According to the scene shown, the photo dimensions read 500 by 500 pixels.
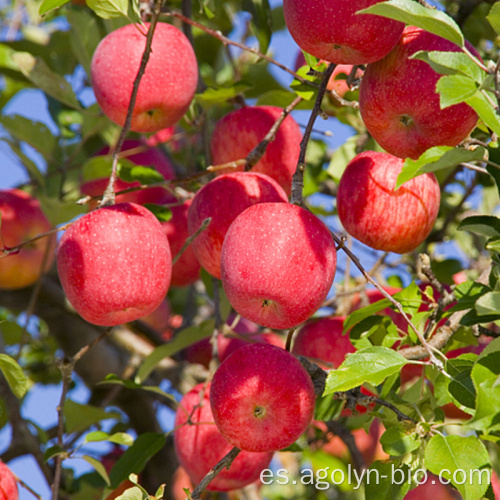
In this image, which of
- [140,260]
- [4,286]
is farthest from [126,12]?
[4,286]

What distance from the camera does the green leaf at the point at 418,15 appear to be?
75cm

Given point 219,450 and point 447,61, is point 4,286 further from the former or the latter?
point 447,61

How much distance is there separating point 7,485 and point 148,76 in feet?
2.66

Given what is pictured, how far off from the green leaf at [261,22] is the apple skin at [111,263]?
0.59 metres

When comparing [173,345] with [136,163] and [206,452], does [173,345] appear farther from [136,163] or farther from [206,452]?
[136,163]

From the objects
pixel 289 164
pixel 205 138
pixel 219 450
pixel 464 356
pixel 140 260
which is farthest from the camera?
pixel 205 138

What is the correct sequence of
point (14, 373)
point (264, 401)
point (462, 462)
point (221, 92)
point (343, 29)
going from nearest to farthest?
point (462, 462)
point (343, 29)
point (264, 401)
point (14, 373)
point (221, 92)

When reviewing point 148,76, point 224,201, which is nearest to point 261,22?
point 148,76

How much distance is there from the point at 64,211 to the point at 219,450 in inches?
25.4

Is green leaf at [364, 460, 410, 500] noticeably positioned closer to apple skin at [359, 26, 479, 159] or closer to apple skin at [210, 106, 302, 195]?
apple skin at [359, 26, 479, 159]

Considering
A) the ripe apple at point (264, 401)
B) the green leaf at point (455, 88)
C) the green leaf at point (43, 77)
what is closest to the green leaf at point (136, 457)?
the ripe apple at point (264, 401)

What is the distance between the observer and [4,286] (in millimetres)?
2016

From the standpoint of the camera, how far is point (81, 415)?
156 cm

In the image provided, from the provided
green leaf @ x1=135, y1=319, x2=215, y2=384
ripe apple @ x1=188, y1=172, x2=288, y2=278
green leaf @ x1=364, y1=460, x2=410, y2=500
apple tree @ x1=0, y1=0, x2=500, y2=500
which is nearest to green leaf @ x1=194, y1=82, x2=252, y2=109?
apple tree @ x1=0, y1=0, x2=500, y2=500
